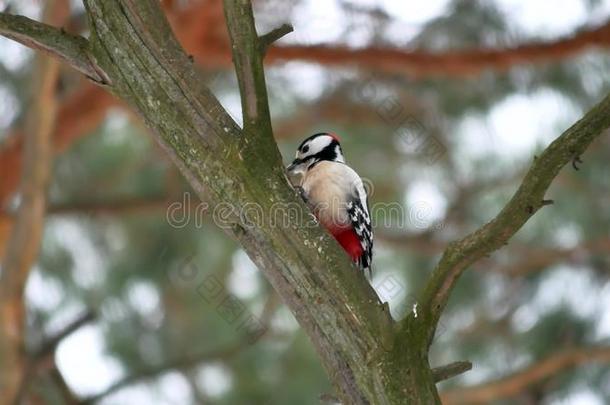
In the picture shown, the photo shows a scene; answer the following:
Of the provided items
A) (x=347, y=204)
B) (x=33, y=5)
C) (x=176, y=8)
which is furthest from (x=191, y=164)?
(x=33, y=5)

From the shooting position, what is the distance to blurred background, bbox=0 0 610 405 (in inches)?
170

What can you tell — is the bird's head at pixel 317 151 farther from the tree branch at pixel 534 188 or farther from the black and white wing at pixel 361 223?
the tree branch at pixel 534 188

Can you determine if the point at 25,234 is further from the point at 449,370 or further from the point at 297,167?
the point at 449,370

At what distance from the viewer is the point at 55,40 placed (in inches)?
81.7

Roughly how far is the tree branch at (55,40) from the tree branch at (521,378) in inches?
111

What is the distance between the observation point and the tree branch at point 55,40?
2.06m

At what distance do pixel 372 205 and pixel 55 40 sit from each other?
3793 millimetres

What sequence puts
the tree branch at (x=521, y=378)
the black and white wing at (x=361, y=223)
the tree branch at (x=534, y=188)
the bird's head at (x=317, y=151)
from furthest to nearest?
the tree branch at (x=521, y=378) < the bird's head at (x=317, y=151) < the black and white wing at (x=361, y=223) < the tree branch at (x=534, y=188)

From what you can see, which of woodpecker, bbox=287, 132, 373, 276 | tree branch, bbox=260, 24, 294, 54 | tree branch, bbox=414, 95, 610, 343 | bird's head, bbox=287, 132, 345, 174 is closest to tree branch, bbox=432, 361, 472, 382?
tree branch, bbox=414, 95, 610, 343

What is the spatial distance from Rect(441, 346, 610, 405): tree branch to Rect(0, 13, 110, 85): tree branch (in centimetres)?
281

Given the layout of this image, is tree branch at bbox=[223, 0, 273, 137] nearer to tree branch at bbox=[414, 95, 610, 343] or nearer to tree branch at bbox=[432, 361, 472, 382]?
tree branch at bbox=[414, 95, 610, 343]

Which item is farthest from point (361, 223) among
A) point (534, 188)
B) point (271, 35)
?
point (534, 188)

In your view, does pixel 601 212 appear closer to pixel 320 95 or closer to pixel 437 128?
pixel 437 128

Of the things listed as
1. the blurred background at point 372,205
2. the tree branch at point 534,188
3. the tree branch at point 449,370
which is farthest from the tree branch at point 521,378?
the tree branch at point 534,188
